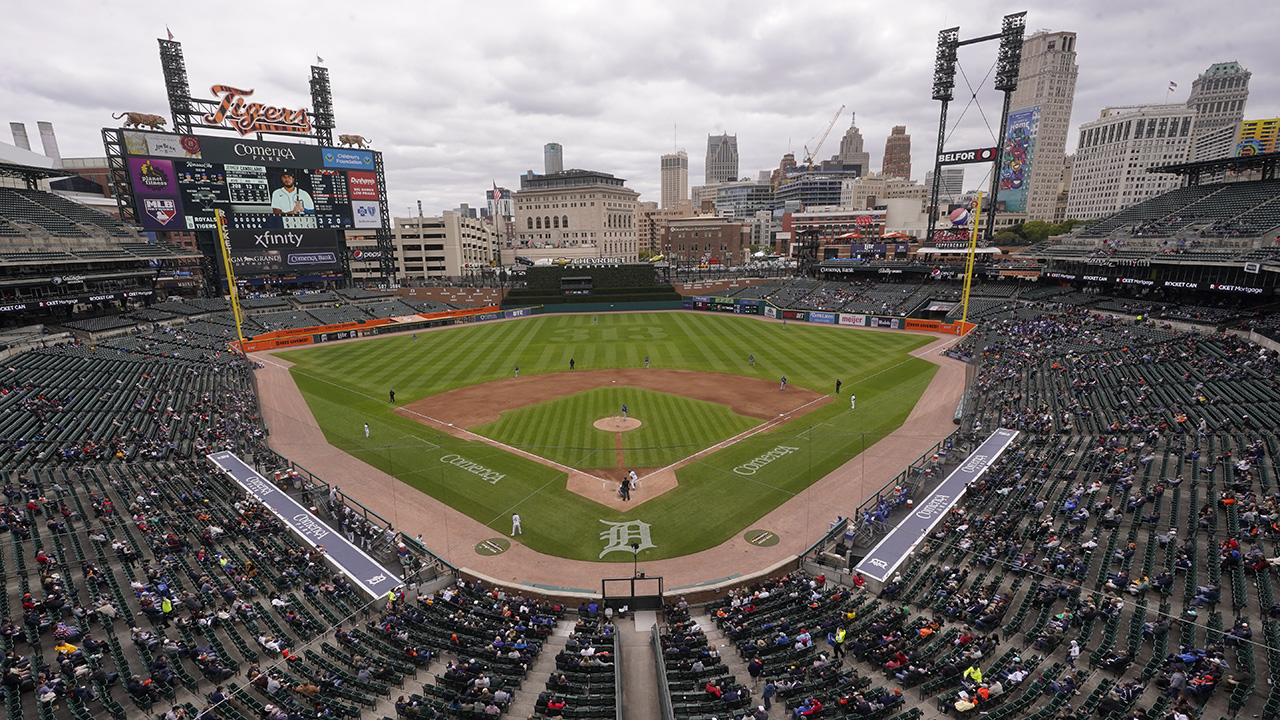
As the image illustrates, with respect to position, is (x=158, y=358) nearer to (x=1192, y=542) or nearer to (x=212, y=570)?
(x=212, y=570)

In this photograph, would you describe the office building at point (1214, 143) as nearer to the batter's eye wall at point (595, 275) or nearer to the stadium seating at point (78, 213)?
the batter's eye wall at point (595, 275)

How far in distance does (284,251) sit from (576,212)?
105 m

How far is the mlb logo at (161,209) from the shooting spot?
6354cm

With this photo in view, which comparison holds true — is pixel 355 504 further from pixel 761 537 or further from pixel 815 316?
→ pixel 815 316

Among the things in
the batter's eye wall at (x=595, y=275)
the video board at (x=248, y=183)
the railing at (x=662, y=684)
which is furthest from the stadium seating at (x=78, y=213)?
the railing at (x=662, y=684)

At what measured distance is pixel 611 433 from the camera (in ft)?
107

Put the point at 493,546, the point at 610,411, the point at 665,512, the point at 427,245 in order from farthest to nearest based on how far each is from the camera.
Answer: the point at 427,245, the point at 610,411, the point at 665,512, the point at 493,546

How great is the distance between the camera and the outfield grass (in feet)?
75.6

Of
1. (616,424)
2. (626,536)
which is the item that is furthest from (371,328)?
(626,536)

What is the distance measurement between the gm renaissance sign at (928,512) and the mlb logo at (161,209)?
8157cm

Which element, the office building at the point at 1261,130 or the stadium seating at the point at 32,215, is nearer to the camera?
the stadium seating at the point at 32,215

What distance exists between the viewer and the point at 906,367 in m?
46.5

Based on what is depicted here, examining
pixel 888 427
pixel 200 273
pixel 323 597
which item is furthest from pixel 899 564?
pixel 200 273

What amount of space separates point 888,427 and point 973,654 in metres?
21.0
